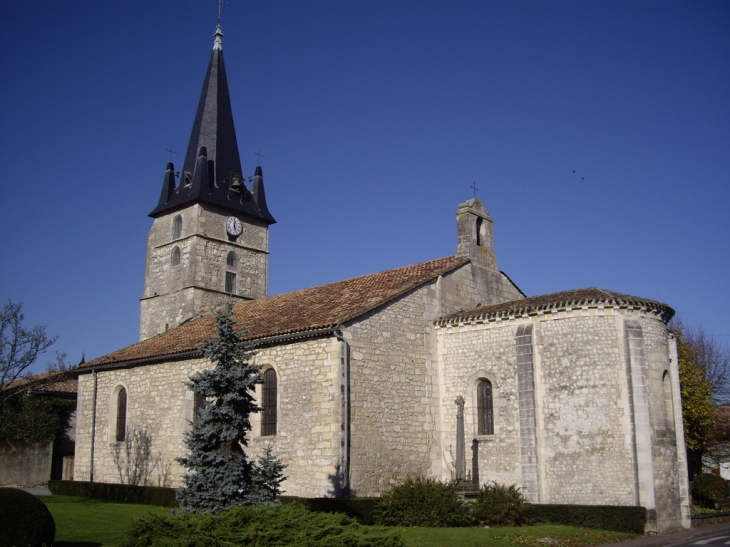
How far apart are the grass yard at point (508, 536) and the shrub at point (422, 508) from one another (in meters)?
0.76

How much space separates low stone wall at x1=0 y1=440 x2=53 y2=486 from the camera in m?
31.8

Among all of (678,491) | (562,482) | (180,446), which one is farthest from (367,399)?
(678,491)

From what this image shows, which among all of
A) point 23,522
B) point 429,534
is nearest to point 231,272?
point 429,534

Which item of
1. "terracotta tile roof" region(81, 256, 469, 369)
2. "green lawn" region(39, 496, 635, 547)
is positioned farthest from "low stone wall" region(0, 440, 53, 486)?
"green lawn" region(39, 496, 635, 547)

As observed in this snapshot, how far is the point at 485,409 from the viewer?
22.6 meters

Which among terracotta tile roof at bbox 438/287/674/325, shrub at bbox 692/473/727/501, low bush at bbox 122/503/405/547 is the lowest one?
shrub at bbox 692/473/727/501

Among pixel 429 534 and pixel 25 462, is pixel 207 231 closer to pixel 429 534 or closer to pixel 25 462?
pixel 25 462

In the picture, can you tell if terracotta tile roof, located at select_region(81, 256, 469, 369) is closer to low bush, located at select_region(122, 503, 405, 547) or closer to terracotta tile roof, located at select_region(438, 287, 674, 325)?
terracotta tile roof, located at select_region(438, 287, 674, 325)

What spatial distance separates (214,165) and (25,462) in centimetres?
1732

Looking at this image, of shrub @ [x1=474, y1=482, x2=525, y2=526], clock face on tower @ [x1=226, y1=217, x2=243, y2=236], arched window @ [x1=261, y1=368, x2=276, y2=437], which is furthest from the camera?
clock face on tower @ [x1=226, y1=217, x2=243, y2=236]

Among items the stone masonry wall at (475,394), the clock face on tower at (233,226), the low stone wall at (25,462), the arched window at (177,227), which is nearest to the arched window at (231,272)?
the clock face on tower at (233,226)

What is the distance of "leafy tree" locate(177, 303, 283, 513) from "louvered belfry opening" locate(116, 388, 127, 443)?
1445 cm

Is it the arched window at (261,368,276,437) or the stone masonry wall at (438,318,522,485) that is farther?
the arched window at (261,368,276,437)

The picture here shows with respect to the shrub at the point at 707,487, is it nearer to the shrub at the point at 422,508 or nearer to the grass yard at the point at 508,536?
the grass yard at the point at 508,536
